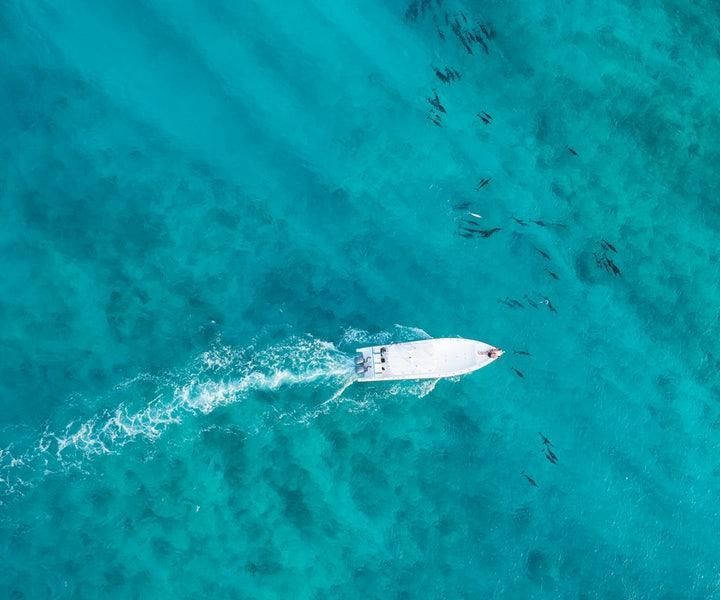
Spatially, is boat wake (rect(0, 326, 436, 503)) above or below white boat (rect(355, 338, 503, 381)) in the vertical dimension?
below

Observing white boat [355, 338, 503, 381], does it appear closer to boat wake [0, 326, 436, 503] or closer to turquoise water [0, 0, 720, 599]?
boat wake [0, 326, 436, 503]

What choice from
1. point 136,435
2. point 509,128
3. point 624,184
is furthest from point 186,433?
point 624,184

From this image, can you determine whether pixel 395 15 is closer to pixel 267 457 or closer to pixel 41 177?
pixel 41 177

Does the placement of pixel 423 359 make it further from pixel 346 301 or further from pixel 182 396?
pixel 182 396

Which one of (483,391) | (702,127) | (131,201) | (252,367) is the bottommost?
(252,367)

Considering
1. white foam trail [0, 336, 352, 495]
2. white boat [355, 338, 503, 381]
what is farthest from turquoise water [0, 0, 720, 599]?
white boat [355, 338, 503, 381]

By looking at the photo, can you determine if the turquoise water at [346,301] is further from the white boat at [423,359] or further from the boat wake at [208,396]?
the white boat at [423,359]

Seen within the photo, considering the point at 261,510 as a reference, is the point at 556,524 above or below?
above

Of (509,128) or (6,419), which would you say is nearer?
(6,419)
